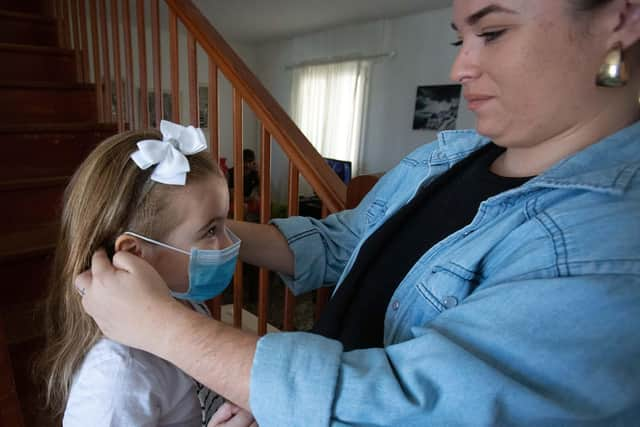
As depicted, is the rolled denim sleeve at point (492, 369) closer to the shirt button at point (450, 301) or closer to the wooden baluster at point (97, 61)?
the shirt button at point (450, 301)

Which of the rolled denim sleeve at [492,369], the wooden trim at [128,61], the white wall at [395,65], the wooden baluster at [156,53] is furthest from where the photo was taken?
the white wall at [395,65]

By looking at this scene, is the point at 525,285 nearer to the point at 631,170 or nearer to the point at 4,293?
the point at 631,170

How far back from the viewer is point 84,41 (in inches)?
81.1

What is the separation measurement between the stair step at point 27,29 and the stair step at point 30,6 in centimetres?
15

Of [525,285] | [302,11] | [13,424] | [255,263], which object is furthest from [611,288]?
[302,11]

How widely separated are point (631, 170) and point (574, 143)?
0.41ft

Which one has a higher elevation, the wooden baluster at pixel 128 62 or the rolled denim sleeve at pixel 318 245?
the wooden baluster at pixel 128 62

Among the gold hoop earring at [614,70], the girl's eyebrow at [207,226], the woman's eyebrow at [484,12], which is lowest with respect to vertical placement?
the girl's eyebrow at [207,226]

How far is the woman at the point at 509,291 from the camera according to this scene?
15.7 inches

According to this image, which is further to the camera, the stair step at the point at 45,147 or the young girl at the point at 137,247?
the stair step at the point at 45,147

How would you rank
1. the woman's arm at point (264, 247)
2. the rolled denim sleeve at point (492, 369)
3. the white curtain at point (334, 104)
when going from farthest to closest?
1. the white curtain at point (334, 104)
2. the woman's arm at point (264, 247)
3. the rolled denim sleeve at point (492, 369)

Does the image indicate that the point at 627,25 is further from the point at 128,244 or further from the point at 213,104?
the point at 213,104

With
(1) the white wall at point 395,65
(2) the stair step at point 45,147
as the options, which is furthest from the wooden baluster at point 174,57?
(1) the white wall at point 395,65

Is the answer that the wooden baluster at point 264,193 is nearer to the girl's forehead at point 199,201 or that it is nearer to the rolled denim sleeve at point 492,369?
the girl's forehead at point 199,201
